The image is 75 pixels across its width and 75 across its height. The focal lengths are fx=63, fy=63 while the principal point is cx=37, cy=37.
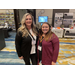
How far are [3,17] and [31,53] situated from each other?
5701 mm

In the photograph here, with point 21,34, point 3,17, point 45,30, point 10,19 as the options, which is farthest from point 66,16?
point 3,17

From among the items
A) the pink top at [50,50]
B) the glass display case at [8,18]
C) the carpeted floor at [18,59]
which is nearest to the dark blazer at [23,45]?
the pink top at [50,50]

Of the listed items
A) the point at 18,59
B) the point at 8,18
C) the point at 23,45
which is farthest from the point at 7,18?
the point at 23,45

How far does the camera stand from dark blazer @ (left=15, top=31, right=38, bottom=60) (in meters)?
1.17

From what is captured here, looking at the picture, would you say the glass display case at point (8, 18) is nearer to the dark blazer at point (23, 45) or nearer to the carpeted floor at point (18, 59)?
the carpeted floor at point (18, 59)

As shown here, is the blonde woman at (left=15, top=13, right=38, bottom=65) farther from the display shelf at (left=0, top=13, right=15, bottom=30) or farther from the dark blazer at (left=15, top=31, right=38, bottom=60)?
the display shelf at (left=0, top=13, right=15, bottom=30)

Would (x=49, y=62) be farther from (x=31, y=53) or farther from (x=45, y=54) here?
(x=31, y=53)

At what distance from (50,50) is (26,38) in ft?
1.68

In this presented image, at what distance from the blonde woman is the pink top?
0.21m

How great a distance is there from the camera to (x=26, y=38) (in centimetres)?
117

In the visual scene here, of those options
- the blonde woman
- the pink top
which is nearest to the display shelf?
the blonde woman

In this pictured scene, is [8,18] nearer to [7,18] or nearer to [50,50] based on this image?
[7,18]

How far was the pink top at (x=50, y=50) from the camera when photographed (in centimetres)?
115

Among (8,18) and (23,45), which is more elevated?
(8,18)
